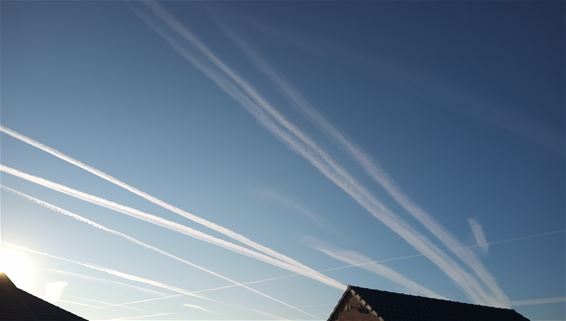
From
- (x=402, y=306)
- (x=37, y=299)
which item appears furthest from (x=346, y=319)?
(x=37, y=299)

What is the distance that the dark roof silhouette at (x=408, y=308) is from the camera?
31547 millimetres

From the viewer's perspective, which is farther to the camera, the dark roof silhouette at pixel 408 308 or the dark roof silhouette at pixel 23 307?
the dark roof silhouette at pixel 408 308

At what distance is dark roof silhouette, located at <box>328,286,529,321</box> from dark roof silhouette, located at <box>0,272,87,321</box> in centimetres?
2089

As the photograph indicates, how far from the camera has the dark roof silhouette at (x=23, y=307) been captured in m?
18.8

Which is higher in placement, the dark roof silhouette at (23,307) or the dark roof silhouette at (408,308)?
the dark roof silhouette at (408,308)

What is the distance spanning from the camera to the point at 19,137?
26.2 metres

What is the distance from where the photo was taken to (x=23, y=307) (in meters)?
19.5

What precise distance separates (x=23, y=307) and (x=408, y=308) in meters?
27.2

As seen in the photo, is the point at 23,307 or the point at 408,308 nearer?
the point at 23,307

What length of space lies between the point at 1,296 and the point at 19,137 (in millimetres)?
11181

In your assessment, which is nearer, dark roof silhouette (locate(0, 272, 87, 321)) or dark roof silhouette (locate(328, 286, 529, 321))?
dark roof silhouette (locate(0, 272, 87, 321))

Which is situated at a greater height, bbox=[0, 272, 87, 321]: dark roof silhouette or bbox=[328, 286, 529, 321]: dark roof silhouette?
bbox=[328, 286, 529, 321]: dark roof silhouette

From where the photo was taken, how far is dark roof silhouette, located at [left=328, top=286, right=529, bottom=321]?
31547mm

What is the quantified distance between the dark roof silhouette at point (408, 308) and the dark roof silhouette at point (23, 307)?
68.5ft
